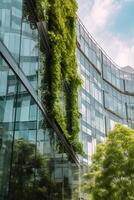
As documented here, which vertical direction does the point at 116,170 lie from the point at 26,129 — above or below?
below

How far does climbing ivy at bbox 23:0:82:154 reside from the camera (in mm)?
15462

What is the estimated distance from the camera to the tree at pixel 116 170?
20.2 metres

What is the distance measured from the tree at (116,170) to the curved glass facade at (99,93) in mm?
7130

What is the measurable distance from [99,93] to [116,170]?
1728cm

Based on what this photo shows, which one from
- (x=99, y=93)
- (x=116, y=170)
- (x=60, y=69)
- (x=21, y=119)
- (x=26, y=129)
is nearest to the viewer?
(x=21, y=119)

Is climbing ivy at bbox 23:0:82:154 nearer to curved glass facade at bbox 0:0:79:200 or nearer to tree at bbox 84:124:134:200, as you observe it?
curved glass facade at bbox 0:0:79:200

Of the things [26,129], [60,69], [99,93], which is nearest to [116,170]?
[60,69]

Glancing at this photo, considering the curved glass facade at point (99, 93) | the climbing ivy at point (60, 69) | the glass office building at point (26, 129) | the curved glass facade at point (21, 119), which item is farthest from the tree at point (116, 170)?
the curved glass facade at point (99, 93)

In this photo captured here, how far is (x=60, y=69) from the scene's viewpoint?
58.5 ft

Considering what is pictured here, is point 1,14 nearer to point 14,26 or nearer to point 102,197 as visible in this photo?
point 14,26

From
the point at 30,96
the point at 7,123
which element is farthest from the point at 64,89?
the point at 7,123

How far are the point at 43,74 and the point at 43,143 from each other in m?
3.11

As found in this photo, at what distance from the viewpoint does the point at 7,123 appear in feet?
28.7

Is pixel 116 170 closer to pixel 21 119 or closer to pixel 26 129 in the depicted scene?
pixel 26 129
